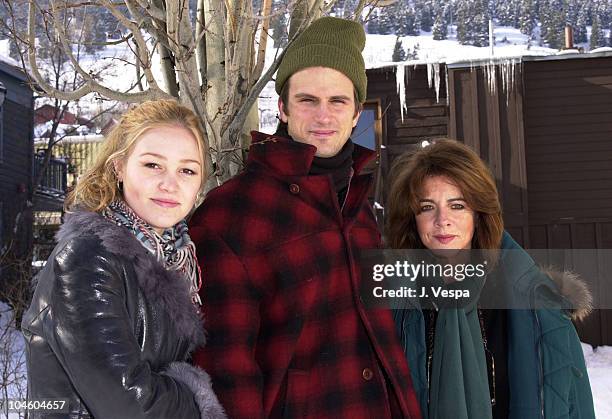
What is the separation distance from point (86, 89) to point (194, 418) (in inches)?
67.3

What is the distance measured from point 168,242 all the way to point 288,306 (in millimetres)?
433

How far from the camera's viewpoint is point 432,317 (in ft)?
8.09

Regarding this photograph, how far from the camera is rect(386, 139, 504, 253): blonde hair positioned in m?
2.48

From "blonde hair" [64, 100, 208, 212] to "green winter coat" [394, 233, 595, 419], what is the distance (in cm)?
108

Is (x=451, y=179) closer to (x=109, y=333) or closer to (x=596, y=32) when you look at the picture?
(x=109, y=333)

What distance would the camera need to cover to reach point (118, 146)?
6.23 ft

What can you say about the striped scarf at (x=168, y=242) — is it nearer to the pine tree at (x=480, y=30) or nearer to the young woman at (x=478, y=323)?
the young woman at (x=478, y=323)

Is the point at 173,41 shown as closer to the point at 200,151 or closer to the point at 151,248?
the point at 200,151

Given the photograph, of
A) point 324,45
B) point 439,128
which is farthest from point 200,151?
point 439,128

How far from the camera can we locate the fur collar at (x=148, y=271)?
1676 millimetres

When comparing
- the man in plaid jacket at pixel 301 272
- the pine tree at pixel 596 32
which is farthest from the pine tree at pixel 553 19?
the man in plaid jacket at pixel 301 272

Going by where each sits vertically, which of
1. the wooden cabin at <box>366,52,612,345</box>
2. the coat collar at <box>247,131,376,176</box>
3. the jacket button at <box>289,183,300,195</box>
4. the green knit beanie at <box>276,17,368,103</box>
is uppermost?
the wooden cabin at <box>366,52,612,345</box>

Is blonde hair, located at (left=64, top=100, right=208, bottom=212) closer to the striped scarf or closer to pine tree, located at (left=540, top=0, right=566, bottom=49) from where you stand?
the striped scarf

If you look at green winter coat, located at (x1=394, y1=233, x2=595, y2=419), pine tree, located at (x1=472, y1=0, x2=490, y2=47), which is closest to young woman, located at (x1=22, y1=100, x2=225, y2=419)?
green winter coat, located at (x1=394, y1=233, x2=595, y2=419)
